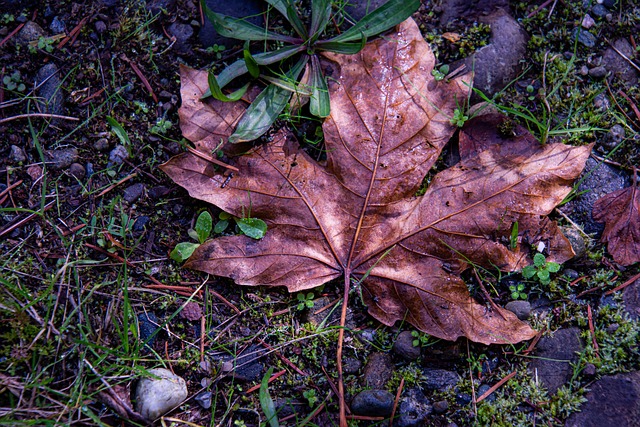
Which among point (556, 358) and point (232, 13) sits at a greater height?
point (232, 13)

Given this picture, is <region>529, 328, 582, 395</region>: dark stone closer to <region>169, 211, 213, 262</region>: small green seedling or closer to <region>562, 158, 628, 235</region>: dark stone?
<region>562, 158, 628, 235</region>: dark stone

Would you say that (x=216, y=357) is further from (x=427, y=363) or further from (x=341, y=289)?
(x=427, y=363)

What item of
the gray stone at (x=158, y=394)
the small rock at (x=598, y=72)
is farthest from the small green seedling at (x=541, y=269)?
the gray stone at (x=158, y=394)

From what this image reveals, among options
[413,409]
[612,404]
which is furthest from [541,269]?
[413,409]

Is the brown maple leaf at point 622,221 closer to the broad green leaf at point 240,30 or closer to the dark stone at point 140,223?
the broad green leaf at point 240,30

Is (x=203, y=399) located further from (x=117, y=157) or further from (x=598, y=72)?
(x=598, y=72)

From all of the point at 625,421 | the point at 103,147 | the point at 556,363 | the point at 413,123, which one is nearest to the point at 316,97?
the point at 413,123
